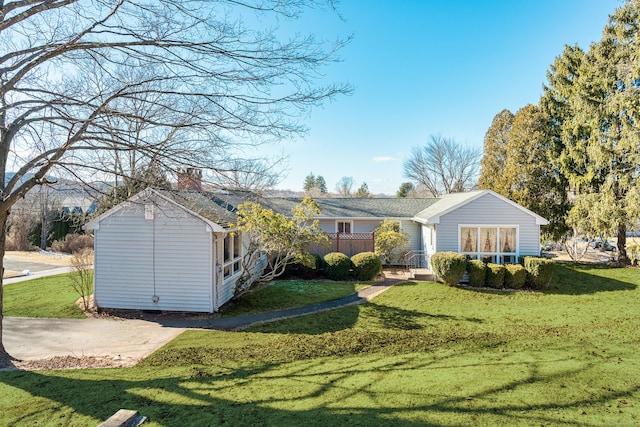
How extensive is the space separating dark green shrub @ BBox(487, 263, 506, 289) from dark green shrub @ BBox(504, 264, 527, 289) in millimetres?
230

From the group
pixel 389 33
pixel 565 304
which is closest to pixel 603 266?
pixel 565 304

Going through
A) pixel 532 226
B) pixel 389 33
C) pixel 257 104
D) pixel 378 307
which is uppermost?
pixel 389 33

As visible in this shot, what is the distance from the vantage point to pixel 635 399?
4.44 meters

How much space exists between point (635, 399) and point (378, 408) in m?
3.43

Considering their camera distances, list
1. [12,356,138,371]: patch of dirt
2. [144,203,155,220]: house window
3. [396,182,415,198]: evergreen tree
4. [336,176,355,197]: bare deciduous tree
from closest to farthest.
Answer: [12,356,138,371]: patch of dirt < [144,203,155,220]: house window < [396,182,415,198]: evergreen tree < [336,176,355,197]: bare deciduous tree

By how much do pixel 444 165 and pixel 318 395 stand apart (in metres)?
39.1

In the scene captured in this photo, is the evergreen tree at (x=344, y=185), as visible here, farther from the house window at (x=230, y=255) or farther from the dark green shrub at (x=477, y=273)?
the house window at (x=230, y=255)

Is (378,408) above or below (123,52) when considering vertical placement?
below

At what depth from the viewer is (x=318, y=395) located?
4.74 meters

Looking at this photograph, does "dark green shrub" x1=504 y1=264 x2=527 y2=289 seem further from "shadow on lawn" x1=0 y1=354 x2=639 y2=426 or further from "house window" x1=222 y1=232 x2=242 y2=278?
"house window" x1=222 y1=232 x2=242 y2=278

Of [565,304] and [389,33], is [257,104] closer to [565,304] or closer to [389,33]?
[389,33]

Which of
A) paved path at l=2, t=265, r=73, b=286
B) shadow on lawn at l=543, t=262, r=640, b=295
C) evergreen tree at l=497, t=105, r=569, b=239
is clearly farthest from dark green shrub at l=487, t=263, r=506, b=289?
paved path at l=2, t=265, r=73, b=286

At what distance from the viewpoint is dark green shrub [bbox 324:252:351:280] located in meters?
15.6

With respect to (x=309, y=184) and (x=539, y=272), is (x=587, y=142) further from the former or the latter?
(x=309, y=184)
